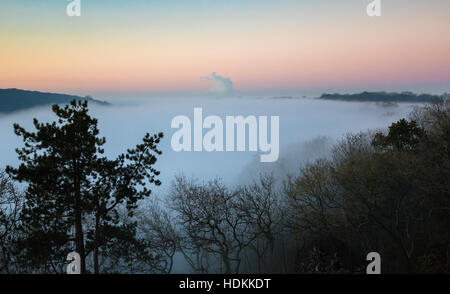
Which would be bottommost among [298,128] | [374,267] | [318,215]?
[374,267]

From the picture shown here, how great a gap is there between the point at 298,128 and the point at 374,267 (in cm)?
5908

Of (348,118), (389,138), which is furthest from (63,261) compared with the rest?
(348,118)

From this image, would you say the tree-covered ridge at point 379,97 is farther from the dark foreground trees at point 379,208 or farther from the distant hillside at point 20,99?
the distant hillside at point 20,99

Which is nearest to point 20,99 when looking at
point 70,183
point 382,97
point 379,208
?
point 70,183

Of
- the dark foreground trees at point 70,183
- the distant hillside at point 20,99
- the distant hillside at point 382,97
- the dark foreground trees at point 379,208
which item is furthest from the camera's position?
the distant hillside at point 20,99

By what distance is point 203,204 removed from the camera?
18.3 metres

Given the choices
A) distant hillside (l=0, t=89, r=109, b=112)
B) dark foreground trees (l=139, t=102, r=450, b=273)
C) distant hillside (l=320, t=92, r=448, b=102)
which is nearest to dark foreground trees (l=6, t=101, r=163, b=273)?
dark foreground trees (l=139, t=102, r=450, b=273)

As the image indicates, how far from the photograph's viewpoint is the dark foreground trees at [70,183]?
1245cm

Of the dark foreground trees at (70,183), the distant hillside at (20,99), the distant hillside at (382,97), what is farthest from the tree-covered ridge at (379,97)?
the distant hillside at (20,99)

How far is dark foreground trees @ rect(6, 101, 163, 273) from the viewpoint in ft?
40.8

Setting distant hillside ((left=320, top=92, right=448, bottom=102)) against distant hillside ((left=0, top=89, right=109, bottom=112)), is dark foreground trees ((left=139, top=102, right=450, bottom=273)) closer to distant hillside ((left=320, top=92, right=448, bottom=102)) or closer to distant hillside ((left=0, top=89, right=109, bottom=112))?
distant hillside ((left=320, top=92, right=448, bottom=102))

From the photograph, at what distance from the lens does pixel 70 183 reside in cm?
1295
